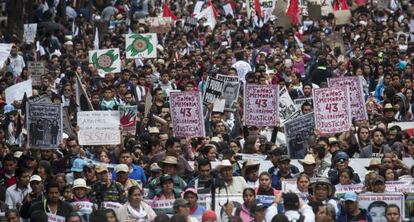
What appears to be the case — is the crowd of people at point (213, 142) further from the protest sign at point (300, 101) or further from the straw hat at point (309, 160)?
the protest sign at point (300, 101)

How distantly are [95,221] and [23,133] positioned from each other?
20.7ft

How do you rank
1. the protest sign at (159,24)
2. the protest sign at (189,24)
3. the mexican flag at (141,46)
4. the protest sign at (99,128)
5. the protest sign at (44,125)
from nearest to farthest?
1. the protest sign at (44,125)
2. the protest sign at (99,128)
3. the mexican flag at (141,46)
4. the protest sign at (159,24)
5. the protest sign at (189,24)

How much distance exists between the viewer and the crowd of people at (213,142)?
1873 cm

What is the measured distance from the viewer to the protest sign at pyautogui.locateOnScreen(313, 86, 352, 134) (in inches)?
936

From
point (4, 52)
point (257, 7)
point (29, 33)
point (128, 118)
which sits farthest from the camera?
point (257, 7)

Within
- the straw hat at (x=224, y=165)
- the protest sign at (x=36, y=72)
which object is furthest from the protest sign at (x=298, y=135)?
the protest sign at (x=36, y=72)

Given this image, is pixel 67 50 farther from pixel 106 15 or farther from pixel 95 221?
pixel 95 221

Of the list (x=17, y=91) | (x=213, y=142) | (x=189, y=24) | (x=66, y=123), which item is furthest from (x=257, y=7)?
(x=213, y=142)

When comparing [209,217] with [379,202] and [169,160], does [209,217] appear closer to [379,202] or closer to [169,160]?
[379,202]

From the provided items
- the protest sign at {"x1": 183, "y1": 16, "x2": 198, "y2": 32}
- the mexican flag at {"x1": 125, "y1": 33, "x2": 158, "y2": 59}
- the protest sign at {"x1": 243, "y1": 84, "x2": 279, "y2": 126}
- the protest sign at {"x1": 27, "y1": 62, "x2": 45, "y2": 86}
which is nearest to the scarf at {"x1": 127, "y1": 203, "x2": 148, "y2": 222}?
the protest sign at {"x1": 243, "y1": 84, "x2": 279, "y2": 126}

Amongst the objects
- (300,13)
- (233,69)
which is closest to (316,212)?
(233,69)

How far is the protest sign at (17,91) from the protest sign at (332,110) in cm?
461

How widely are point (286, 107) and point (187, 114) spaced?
2411 millimetres

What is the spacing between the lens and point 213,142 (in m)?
22.6
